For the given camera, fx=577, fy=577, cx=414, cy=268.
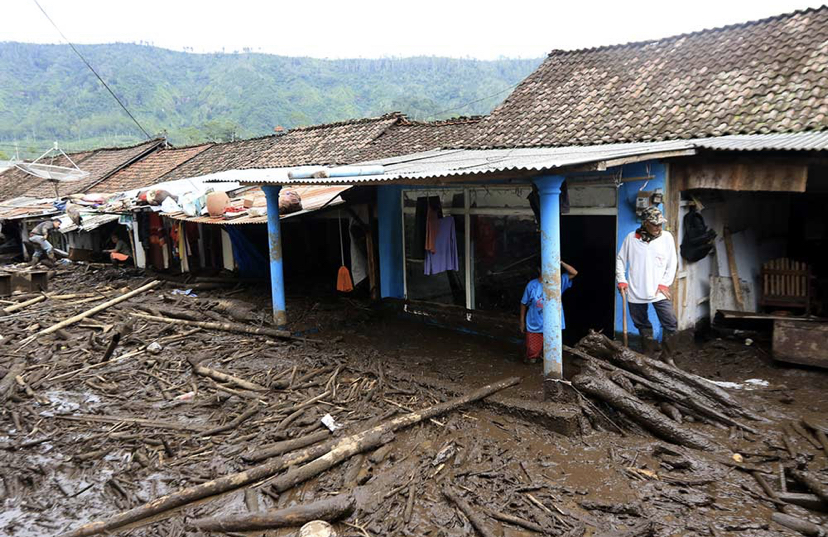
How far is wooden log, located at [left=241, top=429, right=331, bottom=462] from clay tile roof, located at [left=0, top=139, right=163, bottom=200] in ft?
71.0

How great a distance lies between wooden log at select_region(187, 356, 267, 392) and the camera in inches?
312

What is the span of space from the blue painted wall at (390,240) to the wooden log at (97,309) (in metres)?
6.20

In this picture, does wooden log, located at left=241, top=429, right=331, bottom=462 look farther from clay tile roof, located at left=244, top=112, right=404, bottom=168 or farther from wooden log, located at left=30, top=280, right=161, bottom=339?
clay tile roof, located at left=244, top=112, right=404, bottom=168

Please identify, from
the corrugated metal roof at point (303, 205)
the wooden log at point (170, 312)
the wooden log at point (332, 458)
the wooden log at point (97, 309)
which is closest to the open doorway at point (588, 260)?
the corrugated metal roof at point (303, 205)

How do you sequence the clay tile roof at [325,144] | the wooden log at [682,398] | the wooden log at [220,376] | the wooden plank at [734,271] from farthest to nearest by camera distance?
the clay tile roof at [325,144], the wooden plank at [734,271], the wooden log at [220,376], the wooden log at [682,398]

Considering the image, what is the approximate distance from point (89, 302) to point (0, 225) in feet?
33.1

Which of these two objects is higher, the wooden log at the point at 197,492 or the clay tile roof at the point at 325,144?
the clay tile roof at the point at 325,144

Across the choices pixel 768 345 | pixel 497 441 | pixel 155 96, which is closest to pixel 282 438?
pixel 497 441

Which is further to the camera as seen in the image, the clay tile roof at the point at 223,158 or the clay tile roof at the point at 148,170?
the clay tile roof at the point at 148,170

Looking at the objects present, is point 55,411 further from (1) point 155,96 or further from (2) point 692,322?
(1) point 155,96

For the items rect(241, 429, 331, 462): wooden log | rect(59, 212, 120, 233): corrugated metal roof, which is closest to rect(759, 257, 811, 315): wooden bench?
rect(241, 429, 331, 462): wooden log

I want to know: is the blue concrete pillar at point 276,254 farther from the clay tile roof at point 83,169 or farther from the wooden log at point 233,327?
the clay tile roof at point 83,169

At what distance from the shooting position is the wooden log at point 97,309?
1110 centimetres

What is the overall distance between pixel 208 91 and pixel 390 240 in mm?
60438
